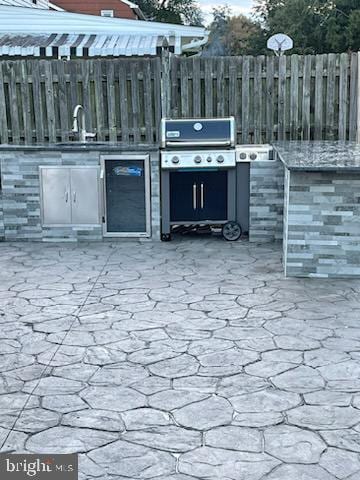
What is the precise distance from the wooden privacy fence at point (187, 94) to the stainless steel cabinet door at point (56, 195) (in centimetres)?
176

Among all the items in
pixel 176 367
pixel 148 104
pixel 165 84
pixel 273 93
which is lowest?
pixel 176 367

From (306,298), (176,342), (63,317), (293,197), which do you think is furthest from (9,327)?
(293,197)

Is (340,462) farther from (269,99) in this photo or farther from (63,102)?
(63,102)

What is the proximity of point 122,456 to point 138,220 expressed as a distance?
3.69 meters

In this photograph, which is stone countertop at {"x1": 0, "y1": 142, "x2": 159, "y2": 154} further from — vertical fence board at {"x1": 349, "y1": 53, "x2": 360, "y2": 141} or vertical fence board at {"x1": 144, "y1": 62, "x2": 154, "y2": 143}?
vertical fence board at {"x1": 349, "y1": 53, "x2": 360, "y2": 141}

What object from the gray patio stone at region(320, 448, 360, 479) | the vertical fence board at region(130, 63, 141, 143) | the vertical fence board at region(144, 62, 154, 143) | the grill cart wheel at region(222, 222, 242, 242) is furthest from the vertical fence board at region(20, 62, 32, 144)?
the gray patio stone at region(320, 448, 360, 479)

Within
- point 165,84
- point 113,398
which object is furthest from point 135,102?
point 113,398

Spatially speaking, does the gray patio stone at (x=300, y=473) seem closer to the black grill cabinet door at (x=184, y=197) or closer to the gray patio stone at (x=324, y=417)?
the gray patio stone at (x=324, y=417)

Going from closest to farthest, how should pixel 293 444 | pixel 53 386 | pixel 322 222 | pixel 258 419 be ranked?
pixel 293 444 → pixel 258 419 → pixel 53 386 → pixel 322 222

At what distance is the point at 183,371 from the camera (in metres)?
2.92

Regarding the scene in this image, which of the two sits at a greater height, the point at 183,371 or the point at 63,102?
the point at 63,102

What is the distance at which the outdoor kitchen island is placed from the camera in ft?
14.2

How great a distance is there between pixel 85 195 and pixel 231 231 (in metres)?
1.45

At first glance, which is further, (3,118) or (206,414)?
(3,118)
